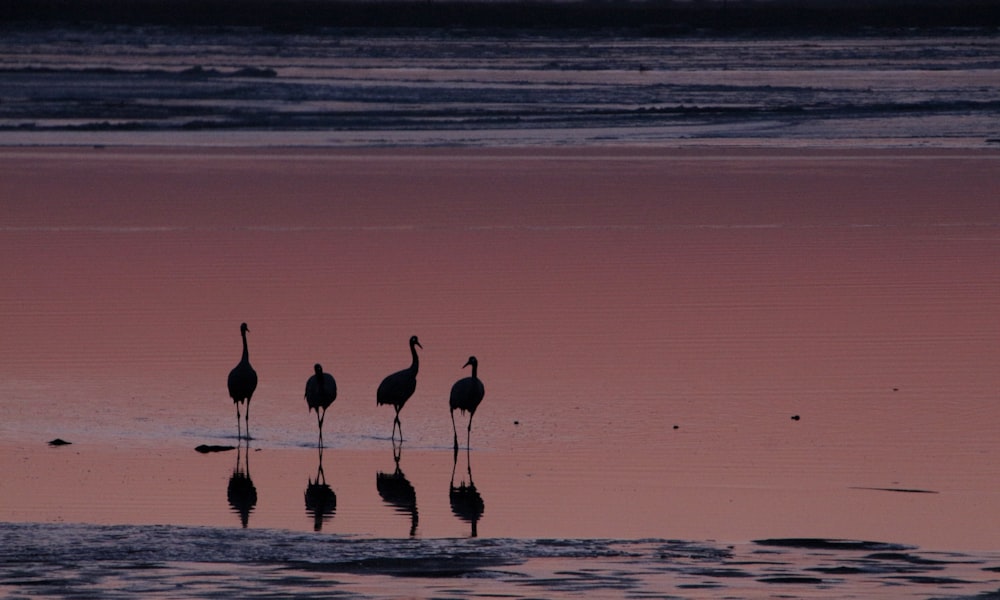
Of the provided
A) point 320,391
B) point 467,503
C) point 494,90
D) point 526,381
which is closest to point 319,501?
point 467,503

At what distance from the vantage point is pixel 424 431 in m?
Answer: 14.7

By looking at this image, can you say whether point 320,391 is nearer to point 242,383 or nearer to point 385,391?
point 385,391

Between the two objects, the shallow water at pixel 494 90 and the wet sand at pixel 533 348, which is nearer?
the wet sand at pixel 533 348

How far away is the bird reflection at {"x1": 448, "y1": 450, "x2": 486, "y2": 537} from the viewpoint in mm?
11781

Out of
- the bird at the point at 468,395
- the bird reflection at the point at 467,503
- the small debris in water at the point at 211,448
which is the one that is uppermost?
the bird at the point at 468,395

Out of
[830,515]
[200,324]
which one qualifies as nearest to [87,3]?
[200,324]

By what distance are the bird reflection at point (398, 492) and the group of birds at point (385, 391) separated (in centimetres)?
104

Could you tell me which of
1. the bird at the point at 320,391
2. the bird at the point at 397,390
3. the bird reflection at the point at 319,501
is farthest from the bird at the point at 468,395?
the bird reflection at the point at 319,501

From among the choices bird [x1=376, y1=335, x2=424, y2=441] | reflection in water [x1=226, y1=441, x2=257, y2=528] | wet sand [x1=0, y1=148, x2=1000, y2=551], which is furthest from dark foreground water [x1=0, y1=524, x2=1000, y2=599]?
bird [x1=376, y1=335, x2=424, y2=441]

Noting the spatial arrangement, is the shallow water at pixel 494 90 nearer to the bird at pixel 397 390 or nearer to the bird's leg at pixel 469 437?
the bird at pixel 397 390

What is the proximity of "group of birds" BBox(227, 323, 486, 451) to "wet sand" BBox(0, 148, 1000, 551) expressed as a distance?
17 cm

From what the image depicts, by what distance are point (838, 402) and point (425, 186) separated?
16468mm

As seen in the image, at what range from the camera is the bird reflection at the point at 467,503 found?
1178 centimetres

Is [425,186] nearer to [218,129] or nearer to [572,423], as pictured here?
[218,129]
